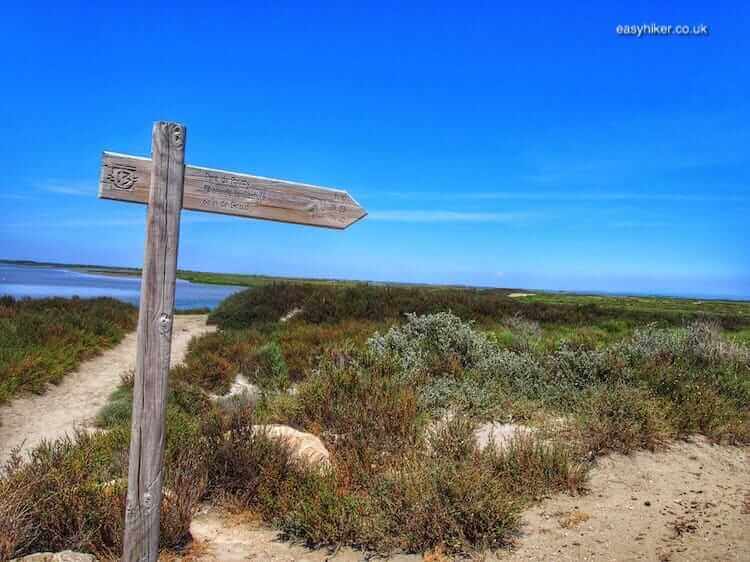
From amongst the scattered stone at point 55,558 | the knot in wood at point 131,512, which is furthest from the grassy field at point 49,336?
the knot in wood at point 131,512

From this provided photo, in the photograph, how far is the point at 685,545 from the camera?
4.57 metres

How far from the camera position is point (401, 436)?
6.51 metres

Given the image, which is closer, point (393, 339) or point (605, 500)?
point (605, 500)

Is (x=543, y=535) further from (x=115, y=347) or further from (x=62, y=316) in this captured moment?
(x=62, y=316)

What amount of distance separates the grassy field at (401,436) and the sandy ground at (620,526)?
0.18 metres

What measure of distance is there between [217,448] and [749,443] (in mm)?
7016

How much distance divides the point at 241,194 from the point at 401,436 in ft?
12.1

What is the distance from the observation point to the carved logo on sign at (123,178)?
149 inches

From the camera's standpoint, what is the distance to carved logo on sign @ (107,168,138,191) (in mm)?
3793

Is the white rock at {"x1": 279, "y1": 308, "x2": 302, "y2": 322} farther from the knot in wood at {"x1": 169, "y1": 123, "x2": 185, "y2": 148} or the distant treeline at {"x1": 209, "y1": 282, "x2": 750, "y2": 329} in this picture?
the knot in wood at {"x1": 169, "y1": 123, "x2": 185, "y2": 148}

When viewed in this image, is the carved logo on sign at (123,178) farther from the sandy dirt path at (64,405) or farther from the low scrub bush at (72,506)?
the sandy dirt path at (64,405)

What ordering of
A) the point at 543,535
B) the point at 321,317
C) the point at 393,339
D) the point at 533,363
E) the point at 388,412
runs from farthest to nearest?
the point at 321,317 < the point at 393,339 < the point at 533,363 < the point at 388,412 < the point at 543,535

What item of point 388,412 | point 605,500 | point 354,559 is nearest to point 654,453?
point 605,500

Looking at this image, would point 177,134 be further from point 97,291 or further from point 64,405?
point 97,291
